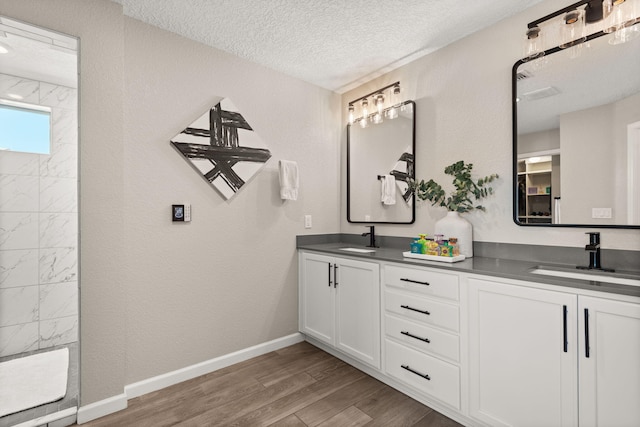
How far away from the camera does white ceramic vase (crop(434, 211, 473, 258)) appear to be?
210cm

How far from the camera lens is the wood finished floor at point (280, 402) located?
1767 mm

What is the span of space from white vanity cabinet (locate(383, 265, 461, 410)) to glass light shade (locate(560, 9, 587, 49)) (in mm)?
1505

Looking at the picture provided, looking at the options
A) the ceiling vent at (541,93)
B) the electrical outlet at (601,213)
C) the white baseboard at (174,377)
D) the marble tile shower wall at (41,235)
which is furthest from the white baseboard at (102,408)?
the ceiling vent at (541,93)

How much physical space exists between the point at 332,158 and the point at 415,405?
2.22 metres

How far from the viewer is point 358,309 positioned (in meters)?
2.28

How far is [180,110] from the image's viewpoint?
224cm

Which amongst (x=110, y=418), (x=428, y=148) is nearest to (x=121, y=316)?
(x=110, y=418)

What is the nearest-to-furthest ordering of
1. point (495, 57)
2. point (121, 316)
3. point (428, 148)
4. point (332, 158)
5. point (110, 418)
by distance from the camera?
point (110, 418), point (121, 316), point (495, 57), point (428, 148), point (332, 158)

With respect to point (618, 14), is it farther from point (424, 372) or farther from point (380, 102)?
point (424, 372)

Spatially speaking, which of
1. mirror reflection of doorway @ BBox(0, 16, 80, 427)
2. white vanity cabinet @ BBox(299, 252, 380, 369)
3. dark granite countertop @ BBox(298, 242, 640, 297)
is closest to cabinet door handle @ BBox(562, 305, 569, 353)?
dark granite countertop @ BBox(298, 242, 640, 297)

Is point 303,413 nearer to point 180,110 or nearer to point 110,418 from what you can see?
point 110,418

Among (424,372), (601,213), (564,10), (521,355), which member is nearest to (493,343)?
(521,355)

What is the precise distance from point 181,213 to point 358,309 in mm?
1469

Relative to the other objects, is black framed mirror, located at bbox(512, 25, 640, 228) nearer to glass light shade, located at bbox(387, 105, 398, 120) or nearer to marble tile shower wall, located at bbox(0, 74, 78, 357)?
glass light shade, located at bbox(387, 105, 398, 120)
